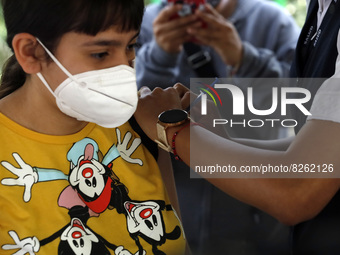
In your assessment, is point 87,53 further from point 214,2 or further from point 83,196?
point 214,2

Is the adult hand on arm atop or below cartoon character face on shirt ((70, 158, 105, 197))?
below

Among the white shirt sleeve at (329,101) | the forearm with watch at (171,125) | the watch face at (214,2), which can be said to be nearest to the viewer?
the white shirt sleeve at (329,101)

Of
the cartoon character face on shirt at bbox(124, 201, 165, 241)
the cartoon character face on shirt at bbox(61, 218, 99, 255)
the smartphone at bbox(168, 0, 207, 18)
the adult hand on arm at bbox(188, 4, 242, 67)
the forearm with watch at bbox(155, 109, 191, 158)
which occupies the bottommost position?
the adult hand on arm at bbox(188, 4, 242, 67)

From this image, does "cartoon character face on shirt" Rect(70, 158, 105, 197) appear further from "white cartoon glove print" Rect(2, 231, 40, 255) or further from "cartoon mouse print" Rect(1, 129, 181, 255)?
"white cartoon glove print" Rect(2, 231, 40, 255)

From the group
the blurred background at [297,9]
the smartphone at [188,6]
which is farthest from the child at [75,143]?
the blurred background at [297,9]

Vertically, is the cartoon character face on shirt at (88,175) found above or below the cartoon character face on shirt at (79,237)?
above

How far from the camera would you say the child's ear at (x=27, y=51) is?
1.30 metres

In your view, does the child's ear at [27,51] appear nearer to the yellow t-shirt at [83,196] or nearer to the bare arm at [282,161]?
the yellow t-shirt at [83,196]

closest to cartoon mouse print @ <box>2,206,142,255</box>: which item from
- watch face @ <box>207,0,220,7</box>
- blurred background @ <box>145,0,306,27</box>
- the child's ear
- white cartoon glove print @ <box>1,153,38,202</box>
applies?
white cartoon glove print @ <box>1,153,38,202</box>

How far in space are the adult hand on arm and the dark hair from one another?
43.9 inches

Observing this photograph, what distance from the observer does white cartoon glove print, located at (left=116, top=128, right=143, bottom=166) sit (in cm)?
145

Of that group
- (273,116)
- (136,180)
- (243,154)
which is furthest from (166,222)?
(273,116)

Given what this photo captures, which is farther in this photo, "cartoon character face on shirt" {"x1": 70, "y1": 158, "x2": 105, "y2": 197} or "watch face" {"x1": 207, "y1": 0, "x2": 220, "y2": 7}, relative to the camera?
"watch face" {"x1": 207, "y1": 0, "x2": 220, "y2": 7}

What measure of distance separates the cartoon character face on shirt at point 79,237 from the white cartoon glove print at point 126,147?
226 mm
